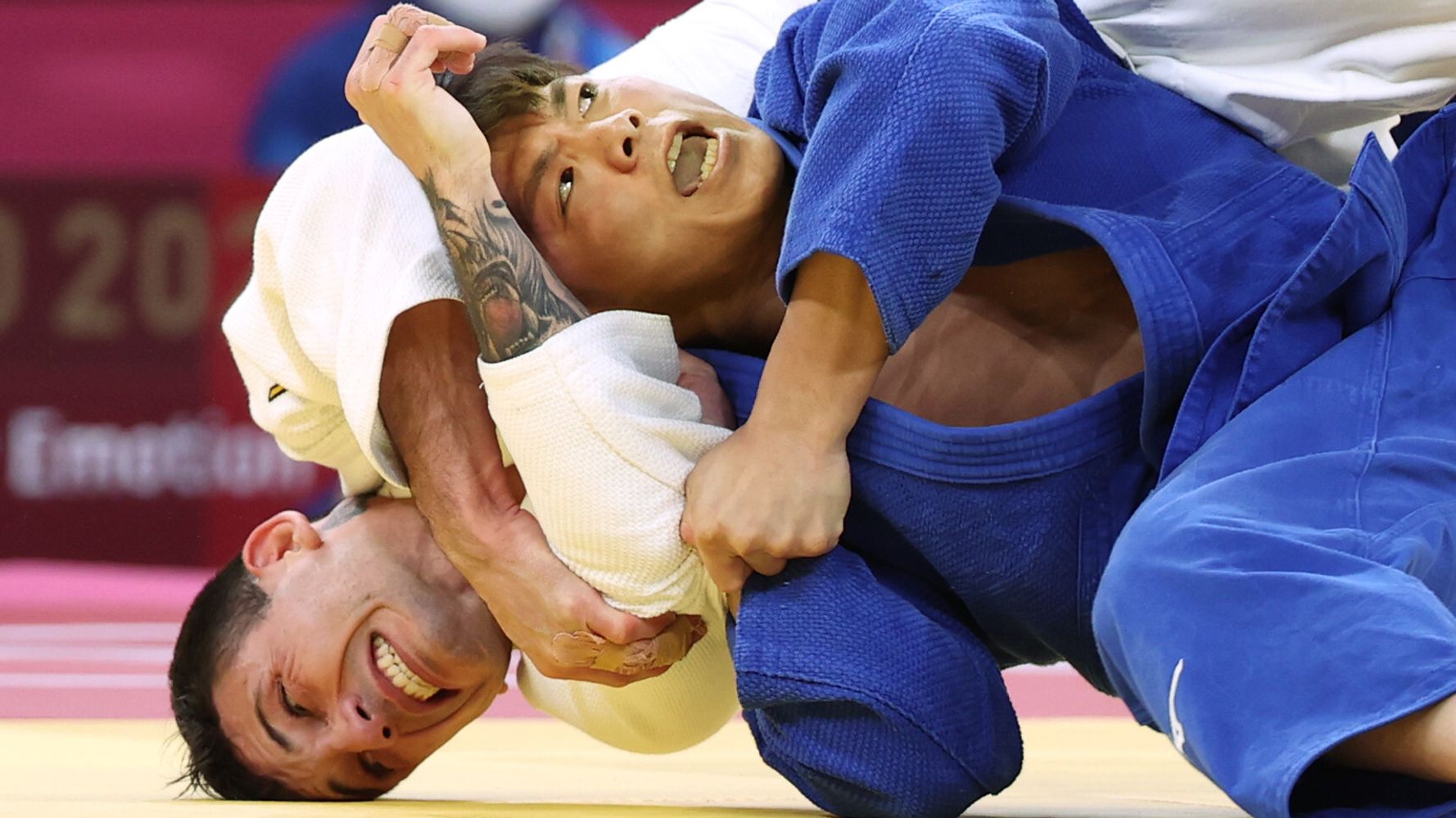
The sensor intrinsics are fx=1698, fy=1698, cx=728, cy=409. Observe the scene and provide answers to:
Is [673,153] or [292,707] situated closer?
[673,153]

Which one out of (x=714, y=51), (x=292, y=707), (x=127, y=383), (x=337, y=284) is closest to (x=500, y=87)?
(x=337, y=284)

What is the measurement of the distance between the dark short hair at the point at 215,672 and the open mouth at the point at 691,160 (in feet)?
2.13

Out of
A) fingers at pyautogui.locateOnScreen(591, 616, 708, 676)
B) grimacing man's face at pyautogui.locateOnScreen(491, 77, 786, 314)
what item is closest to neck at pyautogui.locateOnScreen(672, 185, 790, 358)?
grimacing man's face at pyautogui.locateOnScreen(491, 77, 786, 314)

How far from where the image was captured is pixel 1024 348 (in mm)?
1844

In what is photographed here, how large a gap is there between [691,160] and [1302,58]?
678 millimetres

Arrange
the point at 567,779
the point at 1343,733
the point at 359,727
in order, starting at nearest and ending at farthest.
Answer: the point at 1343,733 < the point at 359,727 < the point at 567,779

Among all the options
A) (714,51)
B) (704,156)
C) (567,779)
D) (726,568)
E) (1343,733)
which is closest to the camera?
(1343,733)

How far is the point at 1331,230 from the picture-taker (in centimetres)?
159


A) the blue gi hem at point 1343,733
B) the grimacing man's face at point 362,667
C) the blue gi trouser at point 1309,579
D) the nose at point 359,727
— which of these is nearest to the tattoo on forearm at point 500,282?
the grimacing man's face at point 362,667

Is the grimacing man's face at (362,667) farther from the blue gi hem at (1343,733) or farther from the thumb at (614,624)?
the blue gi hem at (1343,733)

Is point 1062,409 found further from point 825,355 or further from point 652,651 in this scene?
point 652,651

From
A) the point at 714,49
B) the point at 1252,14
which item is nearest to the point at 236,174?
the point at 714,49

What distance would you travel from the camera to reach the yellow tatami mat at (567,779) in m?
1.83

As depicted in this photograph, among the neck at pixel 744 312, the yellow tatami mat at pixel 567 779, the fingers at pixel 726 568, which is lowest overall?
the yellow tatami mat at pixel 567 779
